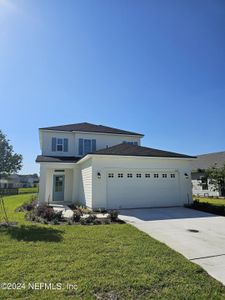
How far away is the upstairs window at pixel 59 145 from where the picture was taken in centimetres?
1847

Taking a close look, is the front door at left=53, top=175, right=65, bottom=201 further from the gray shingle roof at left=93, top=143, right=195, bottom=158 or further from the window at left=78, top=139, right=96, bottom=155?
the gray shingle roof at left=93, top=143, right=195, bottom=158

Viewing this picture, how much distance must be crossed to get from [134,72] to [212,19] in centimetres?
477

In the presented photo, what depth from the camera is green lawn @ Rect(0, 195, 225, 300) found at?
10.9ft

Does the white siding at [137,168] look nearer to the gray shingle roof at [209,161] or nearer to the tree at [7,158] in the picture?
the tree at [7,158]

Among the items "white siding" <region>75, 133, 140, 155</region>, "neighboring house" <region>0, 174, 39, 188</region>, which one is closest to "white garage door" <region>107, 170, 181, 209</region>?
"white siding" <region>75, 133, 140, 155</region>

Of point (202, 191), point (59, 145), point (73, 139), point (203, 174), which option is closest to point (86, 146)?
point (73, 139)

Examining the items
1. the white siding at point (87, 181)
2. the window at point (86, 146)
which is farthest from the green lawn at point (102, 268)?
the window at point (86, 146)

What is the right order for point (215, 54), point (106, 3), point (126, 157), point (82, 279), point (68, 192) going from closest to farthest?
point (82, 279), point (106, 3), point (215, 54), point (126, 157), point (68, 192)

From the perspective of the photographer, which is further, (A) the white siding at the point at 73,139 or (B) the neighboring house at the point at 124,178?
(A) the white siding at the point at 73,139

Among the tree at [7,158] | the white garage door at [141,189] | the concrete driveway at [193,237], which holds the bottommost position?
the concrete driveway at [193,237]

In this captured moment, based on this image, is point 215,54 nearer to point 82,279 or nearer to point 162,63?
point 162,63

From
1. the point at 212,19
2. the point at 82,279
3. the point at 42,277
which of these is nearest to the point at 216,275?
the point at 82,279

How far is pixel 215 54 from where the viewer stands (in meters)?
10.2

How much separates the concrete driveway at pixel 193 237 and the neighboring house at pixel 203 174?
1456cm
